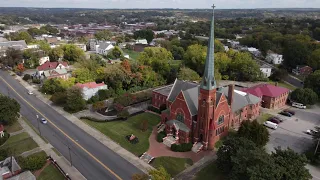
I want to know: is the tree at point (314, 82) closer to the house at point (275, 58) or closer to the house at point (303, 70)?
the house at point (303, 70)

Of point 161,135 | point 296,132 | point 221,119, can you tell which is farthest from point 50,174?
point 296,132

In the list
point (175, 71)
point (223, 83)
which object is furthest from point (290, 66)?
point (175, 71)

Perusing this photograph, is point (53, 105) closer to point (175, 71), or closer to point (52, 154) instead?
point (52, 154)

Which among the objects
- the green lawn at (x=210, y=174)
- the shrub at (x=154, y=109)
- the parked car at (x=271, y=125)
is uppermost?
the shrub at (x=154, y=109)

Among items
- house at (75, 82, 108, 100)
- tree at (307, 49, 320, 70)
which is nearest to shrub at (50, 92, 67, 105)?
house at (75, 82, 108, 100)

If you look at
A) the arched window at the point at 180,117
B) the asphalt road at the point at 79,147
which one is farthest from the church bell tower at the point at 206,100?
the asphalt road at the point at 79,147
